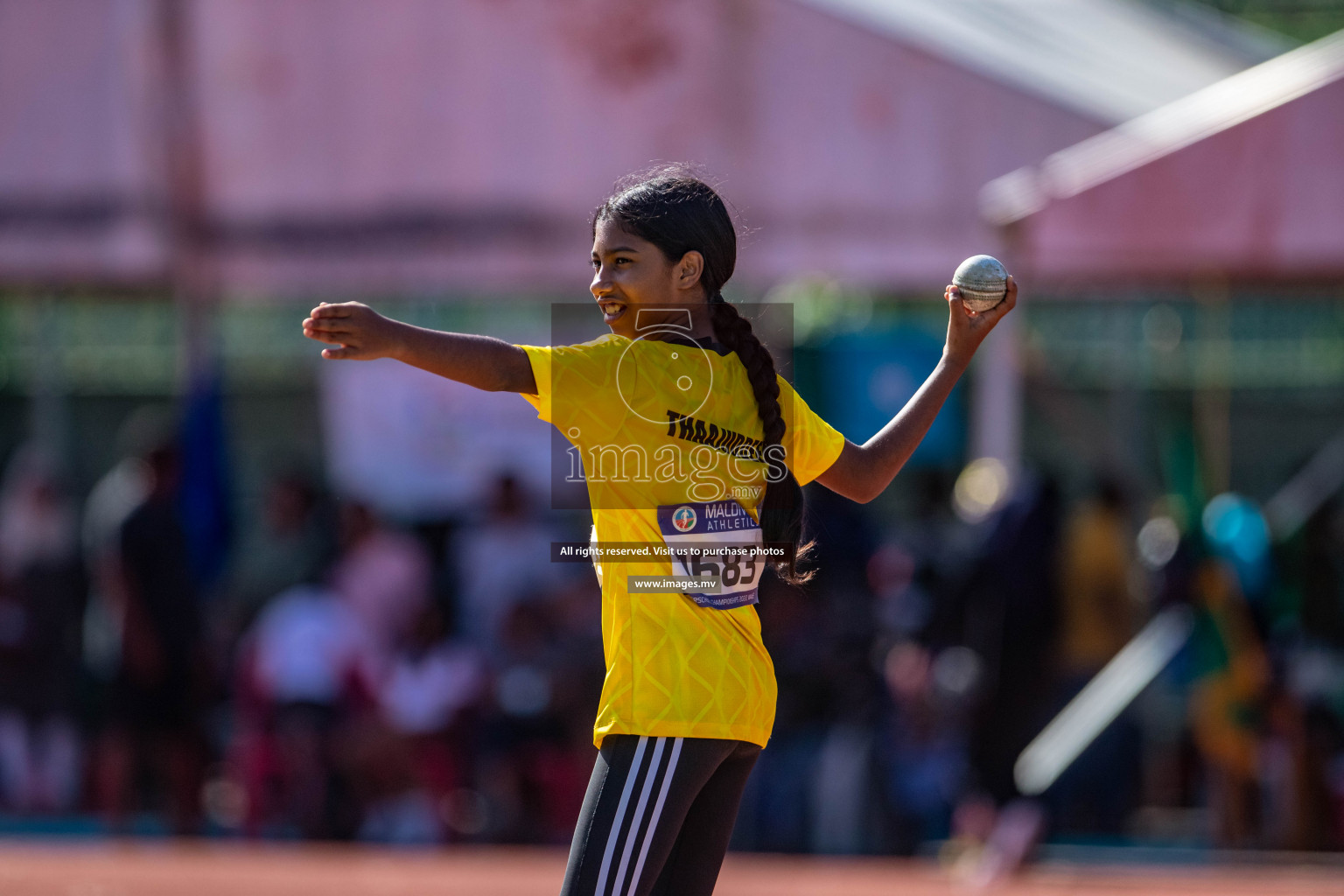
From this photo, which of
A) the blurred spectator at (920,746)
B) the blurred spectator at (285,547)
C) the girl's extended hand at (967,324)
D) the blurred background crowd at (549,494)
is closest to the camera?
the girl's extended hand at (967,324)

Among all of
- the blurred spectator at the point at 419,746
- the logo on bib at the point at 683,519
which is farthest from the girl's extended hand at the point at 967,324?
the blurred spectator at the point at 419,746

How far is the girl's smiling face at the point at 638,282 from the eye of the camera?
256 centimetres

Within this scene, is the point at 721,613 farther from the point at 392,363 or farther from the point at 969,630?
the point at 392,363

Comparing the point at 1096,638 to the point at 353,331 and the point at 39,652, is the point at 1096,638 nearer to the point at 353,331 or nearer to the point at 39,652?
the point at 39,652

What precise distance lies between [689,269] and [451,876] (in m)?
4.69

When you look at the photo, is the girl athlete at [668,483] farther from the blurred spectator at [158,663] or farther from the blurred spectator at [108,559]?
the blurred spectator at [108,559]

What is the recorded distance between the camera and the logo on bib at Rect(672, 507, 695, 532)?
2535 millimetres

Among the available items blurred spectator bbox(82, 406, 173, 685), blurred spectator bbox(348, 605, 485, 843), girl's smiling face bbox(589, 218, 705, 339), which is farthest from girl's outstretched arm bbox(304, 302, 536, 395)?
blurred spectator bbox(82, 406, 173, 685)

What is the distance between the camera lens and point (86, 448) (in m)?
14.5

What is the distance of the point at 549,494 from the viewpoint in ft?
26.5

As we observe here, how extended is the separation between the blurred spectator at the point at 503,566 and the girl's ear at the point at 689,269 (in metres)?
5.39

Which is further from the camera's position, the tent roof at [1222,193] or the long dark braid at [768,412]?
the tent roof at [1222,193]

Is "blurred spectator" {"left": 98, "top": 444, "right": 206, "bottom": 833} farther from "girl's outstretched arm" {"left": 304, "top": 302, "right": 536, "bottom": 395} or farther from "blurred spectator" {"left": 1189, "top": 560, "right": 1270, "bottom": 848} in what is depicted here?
"girl's outstretched arm" {"left": 304, "top": 302, "right": 536, "bottom": 395}

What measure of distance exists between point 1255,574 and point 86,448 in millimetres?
10880
